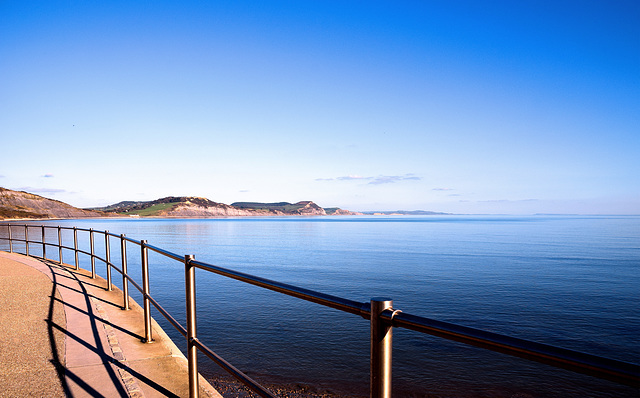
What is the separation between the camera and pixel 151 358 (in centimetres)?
428

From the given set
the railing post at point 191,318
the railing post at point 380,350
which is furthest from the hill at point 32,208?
the railing post at point 380,350

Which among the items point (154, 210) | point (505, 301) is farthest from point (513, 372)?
point (154, 210)

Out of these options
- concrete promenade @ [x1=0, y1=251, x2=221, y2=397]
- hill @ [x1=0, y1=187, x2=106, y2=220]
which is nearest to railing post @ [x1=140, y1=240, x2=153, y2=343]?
concrete promenade @ [x1=0, y1=251, x2=221, y2=397]

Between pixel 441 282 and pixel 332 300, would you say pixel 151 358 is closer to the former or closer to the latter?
pixel 332 300

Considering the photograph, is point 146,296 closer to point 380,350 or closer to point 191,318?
point 191,318

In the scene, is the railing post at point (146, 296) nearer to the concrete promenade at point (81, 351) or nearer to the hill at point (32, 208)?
the concrete promenade at point (81, 351)

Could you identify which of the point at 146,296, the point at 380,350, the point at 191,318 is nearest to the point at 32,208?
the point at 146,296

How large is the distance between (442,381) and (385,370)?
6.23 meters

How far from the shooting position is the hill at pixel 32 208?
124244mm

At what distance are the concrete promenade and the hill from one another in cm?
13669

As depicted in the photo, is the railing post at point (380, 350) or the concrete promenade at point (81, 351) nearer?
the railing post at point (380, 350)

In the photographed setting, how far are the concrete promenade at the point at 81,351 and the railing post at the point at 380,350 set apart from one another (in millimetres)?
2515

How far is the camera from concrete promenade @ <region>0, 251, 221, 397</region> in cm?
354

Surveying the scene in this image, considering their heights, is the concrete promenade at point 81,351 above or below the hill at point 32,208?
below
